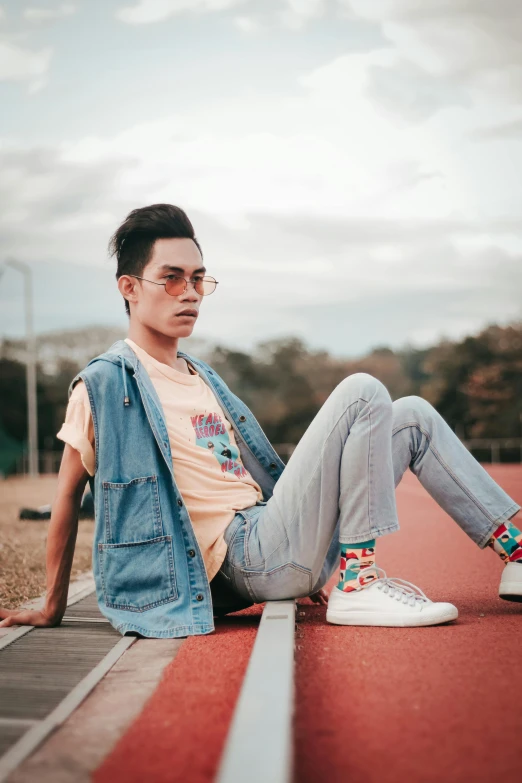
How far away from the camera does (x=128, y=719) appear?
2.44 m

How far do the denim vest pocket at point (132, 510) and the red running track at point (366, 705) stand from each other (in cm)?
47

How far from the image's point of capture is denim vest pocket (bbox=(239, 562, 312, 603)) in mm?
3559

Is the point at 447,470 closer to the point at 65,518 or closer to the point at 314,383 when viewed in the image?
the point at 65,518

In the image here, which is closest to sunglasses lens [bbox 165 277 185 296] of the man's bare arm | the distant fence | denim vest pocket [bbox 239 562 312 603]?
the man's bare arm

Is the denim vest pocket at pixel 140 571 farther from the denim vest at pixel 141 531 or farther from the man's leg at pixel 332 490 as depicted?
the man's leg at pixel 332 490

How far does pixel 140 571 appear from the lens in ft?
11.4

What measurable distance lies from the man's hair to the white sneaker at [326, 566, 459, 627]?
65.4 inches

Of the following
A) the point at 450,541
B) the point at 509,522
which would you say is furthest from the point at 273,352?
the point at 509,522

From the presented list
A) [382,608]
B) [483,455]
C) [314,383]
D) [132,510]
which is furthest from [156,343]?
[314,383]

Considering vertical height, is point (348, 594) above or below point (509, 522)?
below

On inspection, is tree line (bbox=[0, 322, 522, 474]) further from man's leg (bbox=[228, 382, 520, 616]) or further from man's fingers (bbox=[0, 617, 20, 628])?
man's leg (bbox=[228, 382, 520, 616])

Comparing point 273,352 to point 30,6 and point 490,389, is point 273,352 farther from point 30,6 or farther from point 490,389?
point 30,6

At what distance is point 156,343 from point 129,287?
0.28 metres

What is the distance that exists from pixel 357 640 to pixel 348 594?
0.27m
